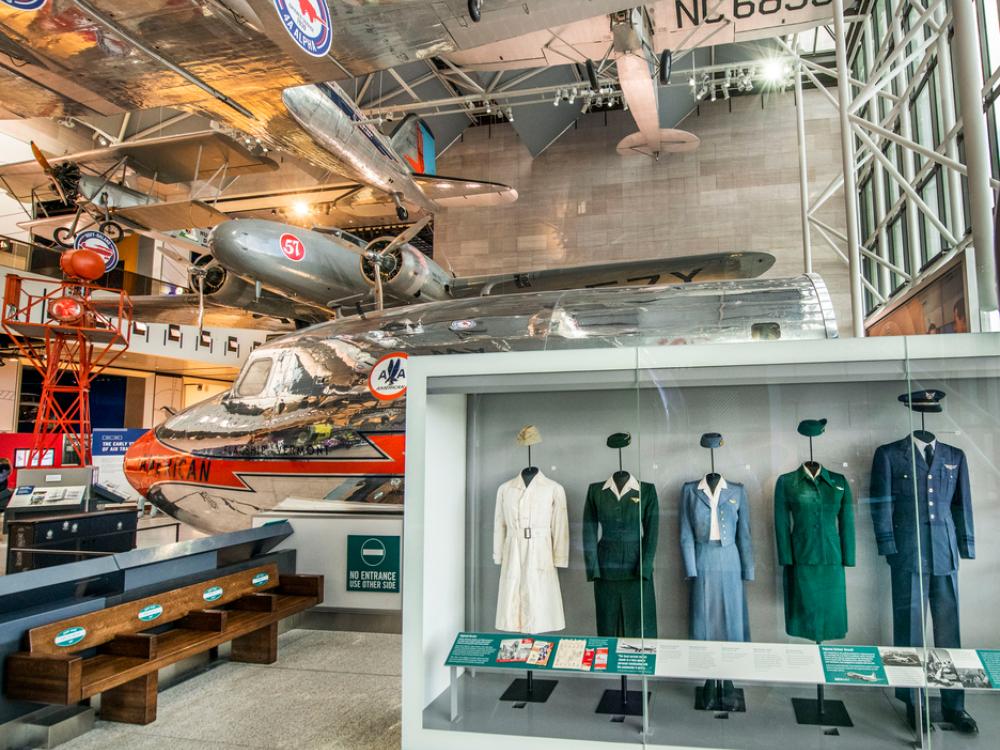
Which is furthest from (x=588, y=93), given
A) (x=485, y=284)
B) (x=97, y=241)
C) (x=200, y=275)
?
(x=97, y=241)

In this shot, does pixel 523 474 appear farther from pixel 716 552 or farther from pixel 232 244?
pixel 232 244

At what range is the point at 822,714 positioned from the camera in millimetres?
3260

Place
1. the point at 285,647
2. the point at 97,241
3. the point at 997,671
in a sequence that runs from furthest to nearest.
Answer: the point at 97,241 → the point at 285,647 → the point at 997,671

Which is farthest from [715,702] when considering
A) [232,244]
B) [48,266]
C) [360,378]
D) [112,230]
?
[48,266]

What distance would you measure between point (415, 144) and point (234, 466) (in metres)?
11.2

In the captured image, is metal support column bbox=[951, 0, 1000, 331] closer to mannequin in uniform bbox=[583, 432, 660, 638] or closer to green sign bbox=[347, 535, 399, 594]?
mannequin in uniform bbox=[583, 432, 660, 638]

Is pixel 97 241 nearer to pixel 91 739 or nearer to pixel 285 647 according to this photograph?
pixel 285 647

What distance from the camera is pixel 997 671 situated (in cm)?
293

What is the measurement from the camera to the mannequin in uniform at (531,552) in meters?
3.72

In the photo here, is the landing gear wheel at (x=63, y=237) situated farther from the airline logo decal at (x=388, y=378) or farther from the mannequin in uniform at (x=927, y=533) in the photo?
the mannequin in uniform at (x=927, y=533)

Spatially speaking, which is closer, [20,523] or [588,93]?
[20,523]

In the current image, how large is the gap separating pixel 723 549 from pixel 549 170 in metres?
14.6

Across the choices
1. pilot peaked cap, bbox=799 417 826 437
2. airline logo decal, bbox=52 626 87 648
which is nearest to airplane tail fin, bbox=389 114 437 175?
airline logo decal, bbox=52 626 87 648

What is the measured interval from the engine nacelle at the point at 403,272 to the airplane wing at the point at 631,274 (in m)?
1.20
